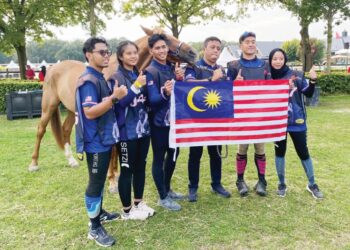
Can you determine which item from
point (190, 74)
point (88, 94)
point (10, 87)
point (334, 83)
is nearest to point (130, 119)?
point (88, 94)

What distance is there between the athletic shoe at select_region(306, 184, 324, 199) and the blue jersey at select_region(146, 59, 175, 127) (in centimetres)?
209

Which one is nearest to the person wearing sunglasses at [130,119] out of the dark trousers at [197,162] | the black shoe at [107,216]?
the black shoe at [107,216]

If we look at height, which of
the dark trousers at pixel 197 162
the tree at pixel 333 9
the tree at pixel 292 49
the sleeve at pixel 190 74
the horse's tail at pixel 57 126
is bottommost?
the dark trousers at pixel 197 162

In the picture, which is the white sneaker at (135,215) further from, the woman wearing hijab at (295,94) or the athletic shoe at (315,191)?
the athletic shoe at (315,191)

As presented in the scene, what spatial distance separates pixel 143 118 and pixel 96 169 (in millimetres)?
709

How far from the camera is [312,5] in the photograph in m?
13.5

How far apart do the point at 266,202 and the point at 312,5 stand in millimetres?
11872

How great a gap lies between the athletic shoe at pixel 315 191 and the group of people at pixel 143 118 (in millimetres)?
11

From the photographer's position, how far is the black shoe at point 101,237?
10.5ft

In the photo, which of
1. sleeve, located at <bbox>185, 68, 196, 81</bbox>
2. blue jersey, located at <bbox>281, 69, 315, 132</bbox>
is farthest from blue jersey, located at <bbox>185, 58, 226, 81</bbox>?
blue jersey, located at <bbox>281, 69, 315, 132</bbox>

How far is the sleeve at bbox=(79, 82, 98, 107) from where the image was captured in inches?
114

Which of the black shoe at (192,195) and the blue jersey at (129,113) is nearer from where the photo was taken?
the blue jersey at (129,113)

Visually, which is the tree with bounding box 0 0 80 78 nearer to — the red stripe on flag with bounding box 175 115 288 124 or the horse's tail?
the horse's tail

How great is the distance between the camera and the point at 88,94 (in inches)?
114
